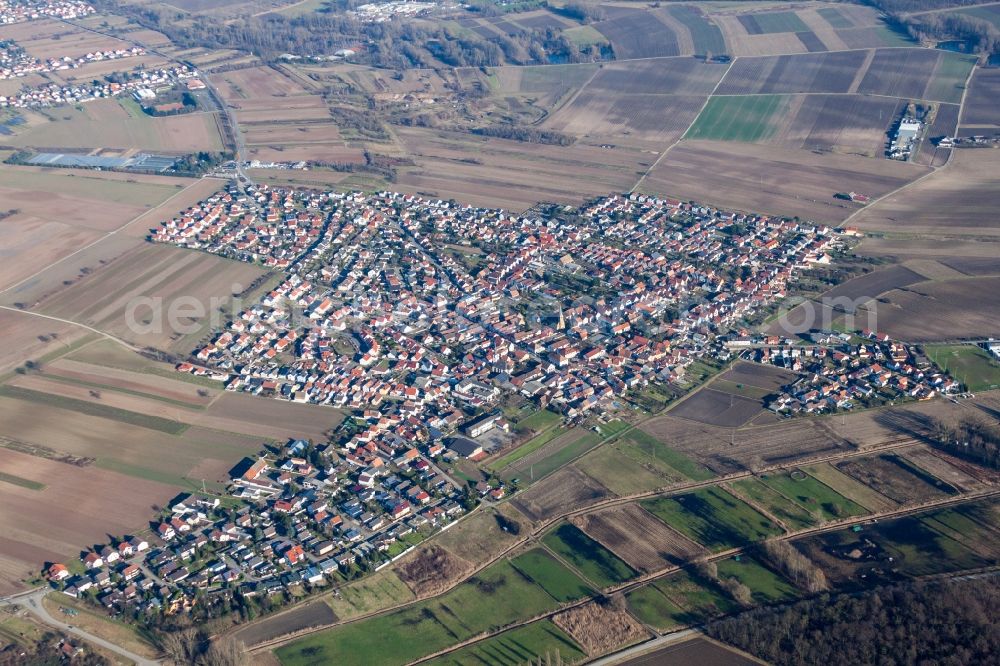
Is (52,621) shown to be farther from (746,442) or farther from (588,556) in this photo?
(746,442)

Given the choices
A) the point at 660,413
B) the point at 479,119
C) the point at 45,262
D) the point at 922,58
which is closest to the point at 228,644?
the point at 660,413

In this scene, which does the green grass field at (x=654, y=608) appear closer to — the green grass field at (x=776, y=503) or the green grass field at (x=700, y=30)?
the green grass field at (x=776, y=503)

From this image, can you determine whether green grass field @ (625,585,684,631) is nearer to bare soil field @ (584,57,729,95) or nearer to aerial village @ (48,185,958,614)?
aerial village @ (48,185,958,614)

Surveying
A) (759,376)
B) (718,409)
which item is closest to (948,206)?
(759,376)

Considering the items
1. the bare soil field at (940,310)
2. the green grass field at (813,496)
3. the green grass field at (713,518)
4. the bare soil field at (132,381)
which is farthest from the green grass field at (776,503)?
the bare soil field at (132,381)

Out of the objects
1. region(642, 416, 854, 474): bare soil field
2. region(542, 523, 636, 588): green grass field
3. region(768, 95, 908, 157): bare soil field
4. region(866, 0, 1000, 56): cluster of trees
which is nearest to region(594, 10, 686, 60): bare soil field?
region(768, 95, 908, 157): bare soil field

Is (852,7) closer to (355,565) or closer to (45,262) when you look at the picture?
(45,262)
